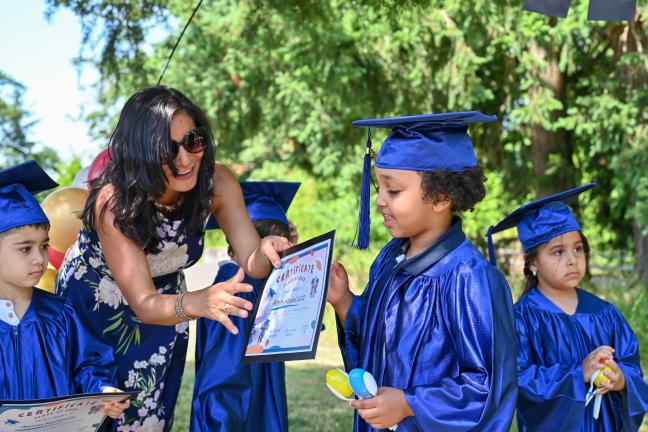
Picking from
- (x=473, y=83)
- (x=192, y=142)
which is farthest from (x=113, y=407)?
(x=473, y=83)

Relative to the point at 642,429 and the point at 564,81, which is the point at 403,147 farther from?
the point at 564,81

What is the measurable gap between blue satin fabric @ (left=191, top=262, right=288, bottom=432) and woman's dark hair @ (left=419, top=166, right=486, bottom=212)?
→ 137 cm

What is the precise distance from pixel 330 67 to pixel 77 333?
29.1 ft

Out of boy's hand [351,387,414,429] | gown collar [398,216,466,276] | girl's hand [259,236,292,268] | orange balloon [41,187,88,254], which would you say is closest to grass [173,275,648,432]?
orange balloon [41,187,88,254]

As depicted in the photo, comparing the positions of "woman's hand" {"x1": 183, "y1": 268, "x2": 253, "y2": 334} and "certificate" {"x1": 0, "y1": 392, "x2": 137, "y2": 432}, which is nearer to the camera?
"certificate" {"x1": 0, "y1": 392, "x2": 137, "y2": 432}

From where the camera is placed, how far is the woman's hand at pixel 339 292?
314cm

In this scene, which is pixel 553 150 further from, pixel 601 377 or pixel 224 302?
pixel 224 302

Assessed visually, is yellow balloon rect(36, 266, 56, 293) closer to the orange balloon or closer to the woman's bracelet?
the orange balloon

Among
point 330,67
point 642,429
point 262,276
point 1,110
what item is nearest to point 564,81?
point 330,67

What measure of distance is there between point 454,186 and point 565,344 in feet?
4.68

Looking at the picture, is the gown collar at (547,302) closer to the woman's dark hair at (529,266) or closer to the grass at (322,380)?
the woman's dark hair at (529,266)

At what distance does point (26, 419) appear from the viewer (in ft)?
9.15

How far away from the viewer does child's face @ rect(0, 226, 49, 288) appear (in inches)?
126

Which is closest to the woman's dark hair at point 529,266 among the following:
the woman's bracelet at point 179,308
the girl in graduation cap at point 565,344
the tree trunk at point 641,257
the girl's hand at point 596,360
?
the girl in graduation cap at point 565,344
